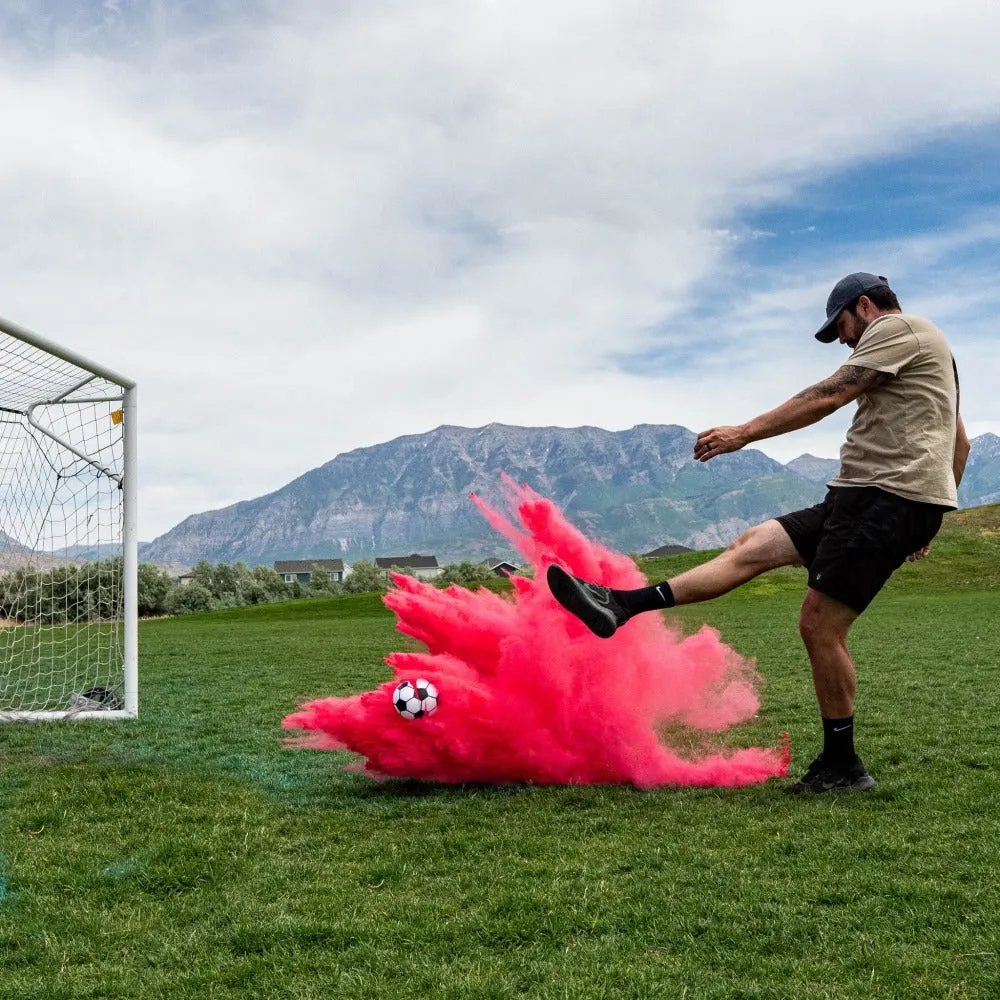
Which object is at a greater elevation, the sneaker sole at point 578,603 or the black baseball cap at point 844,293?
the black baseball cap at point 844,293

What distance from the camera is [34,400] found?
33.4ft

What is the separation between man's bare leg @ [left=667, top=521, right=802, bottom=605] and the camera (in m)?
5.18

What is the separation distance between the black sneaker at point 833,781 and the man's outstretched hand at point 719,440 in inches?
74.2

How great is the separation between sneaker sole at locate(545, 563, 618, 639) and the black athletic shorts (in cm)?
103

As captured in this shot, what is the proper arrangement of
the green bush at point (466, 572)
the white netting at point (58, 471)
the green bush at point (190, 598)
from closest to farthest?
the white netting at point (58, 471), the green bush at point (466, 572), the green bush at point (190, 598)

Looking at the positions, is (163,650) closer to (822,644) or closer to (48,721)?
(48,721)

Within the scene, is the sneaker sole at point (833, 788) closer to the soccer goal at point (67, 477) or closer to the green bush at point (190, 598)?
the soccer goal at point (67, 477)

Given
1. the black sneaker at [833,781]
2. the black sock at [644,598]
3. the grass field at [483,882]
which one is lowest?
the grass field at [483,882]

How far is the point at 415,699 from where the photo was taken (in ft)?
18.2

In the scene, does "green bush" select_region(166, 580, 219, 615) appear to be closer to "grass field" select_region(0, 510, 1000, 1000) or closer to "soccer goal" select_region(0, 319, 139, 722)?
"soccer goal" select_region(0, 319, 139, 722)

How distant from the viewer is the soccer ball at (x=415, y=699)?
18.2 feet

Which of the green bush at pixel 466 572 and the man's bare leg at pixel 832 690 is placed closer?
the man's bare leg at pixel 832 690

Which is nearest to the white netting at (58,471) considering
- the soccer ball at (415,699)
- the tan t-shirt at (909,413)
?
the soccer ball at (415,699)

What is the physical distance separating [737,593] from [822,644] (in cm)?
3336
